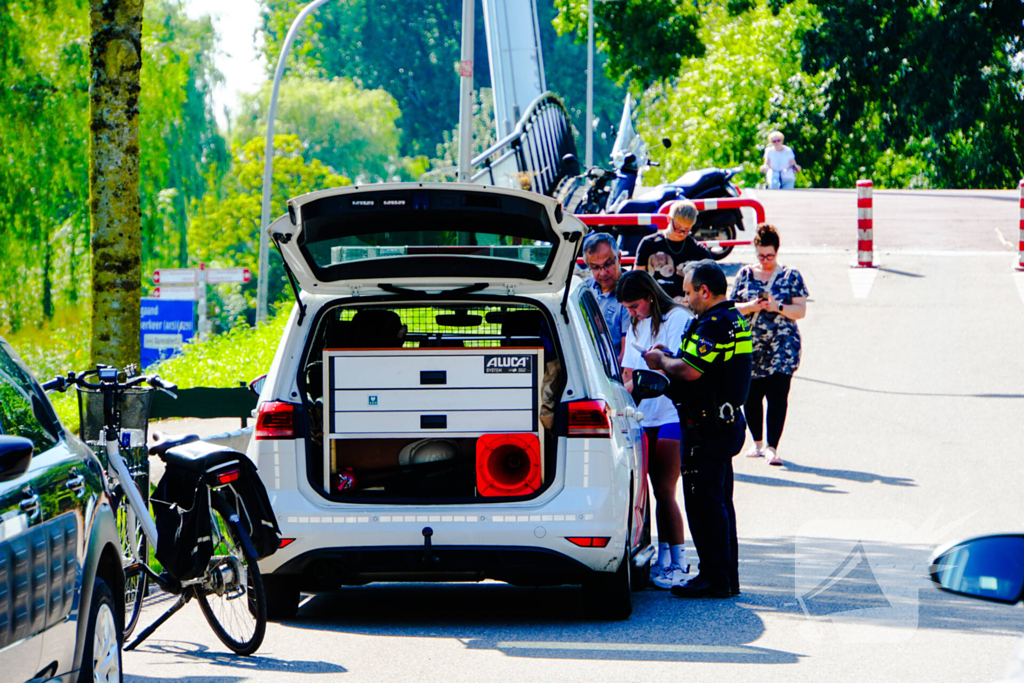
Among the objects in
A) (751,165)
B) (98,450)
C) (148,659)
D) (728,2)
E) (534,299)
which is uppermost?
(728,2)

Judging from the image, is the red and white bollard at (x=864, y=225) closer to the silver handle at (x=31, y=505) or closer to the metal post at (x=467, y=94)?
the metal post at (x=467, y=94)

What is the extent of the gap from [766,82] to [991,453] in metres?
37.1

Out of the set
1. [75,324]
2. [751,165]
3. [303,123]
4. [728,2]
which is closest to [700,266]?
[75,324]

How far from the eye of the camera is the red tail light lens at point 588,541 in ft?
22.3

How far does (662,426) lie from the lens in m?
8.19

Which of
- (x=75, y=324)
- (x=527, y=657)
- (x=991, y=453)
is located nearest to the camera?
(x=527, y=657)

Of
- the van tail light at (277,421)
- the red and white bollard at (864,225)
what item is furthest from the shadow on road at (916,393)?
the van tail light at (277,421)

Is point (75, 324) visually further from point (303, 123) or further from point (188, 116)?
point (303, 123)

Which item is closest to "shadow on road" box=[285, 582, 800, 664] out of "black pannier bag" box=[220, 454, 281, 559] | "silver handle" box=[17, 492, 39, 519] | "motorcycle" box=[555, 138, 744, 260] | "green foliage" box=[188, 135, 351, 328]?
"black pannier bag" box=[220, 454, 281, 559]

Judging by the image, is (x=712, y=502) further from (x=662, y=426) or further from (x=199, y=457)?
(x=199, y=457)

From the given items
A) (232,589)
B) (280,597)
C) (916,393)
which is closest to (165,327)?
(916,393)

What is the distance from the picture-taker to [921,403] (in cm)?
1409

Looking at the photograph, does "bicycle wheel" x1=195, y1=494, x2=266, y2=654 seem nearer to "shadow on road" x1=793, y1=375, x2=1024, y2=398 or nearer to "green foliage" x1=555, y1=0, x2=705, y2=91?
"shadow on road" x1=793, y1=375, x2=1024, y2=398

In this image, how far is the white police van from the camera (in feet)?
22.5
